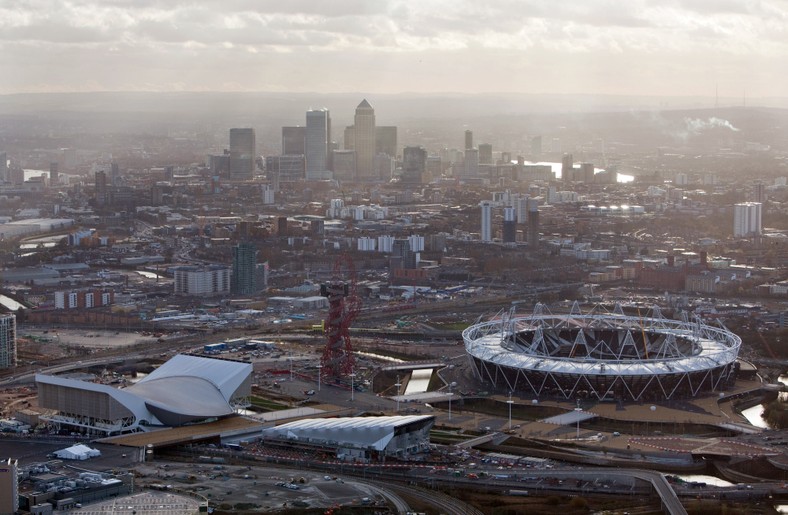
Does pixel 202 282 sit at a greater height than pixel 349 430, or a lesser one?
lesser

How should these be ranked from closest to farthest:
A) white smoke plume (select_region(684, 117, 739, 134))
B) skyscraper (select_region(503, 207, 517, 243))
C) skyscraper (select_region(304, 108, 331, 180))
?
skyscraper (select_region(503, 207, 517, 243))
skyscraper (select_region(304, 108, 331, 180))
white smoke plume (select_region(684, 117, 739, 134))

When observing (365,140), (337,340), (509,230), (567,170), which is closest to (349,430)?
(337,340)

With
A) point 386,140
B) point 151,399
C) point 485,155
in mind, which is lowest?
point 151,399

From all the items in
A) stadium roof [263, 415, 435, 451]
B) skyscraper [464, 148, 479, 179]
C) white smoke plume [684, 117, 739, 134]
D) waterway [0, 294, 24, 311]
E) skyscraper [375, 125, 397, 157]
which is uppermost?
white smoke plume [684, 117, 739, 134]

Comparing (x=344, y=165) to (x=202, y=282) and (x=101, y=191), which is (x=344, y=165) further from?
(x=202, y=282)

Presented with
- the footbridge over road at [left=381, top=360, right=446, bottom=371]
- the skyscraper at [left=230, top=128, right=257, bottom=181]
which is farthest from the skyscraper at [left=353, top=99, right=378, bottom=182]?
the footbridge over road at [left=381, top=360, right=446, bottom=371]

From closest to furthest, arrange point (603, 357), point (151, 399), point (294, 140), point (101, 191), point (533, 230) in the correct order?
point (151, 399) → point (603, 357) → point (533, 230) → point (101, 191) → point (294, 140)

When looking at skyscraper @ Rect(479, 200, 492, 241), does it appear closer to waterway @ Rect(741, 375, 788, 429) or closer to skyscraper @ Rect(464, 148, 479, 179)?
waterway @ Rect(741, 375, 788, 429)
